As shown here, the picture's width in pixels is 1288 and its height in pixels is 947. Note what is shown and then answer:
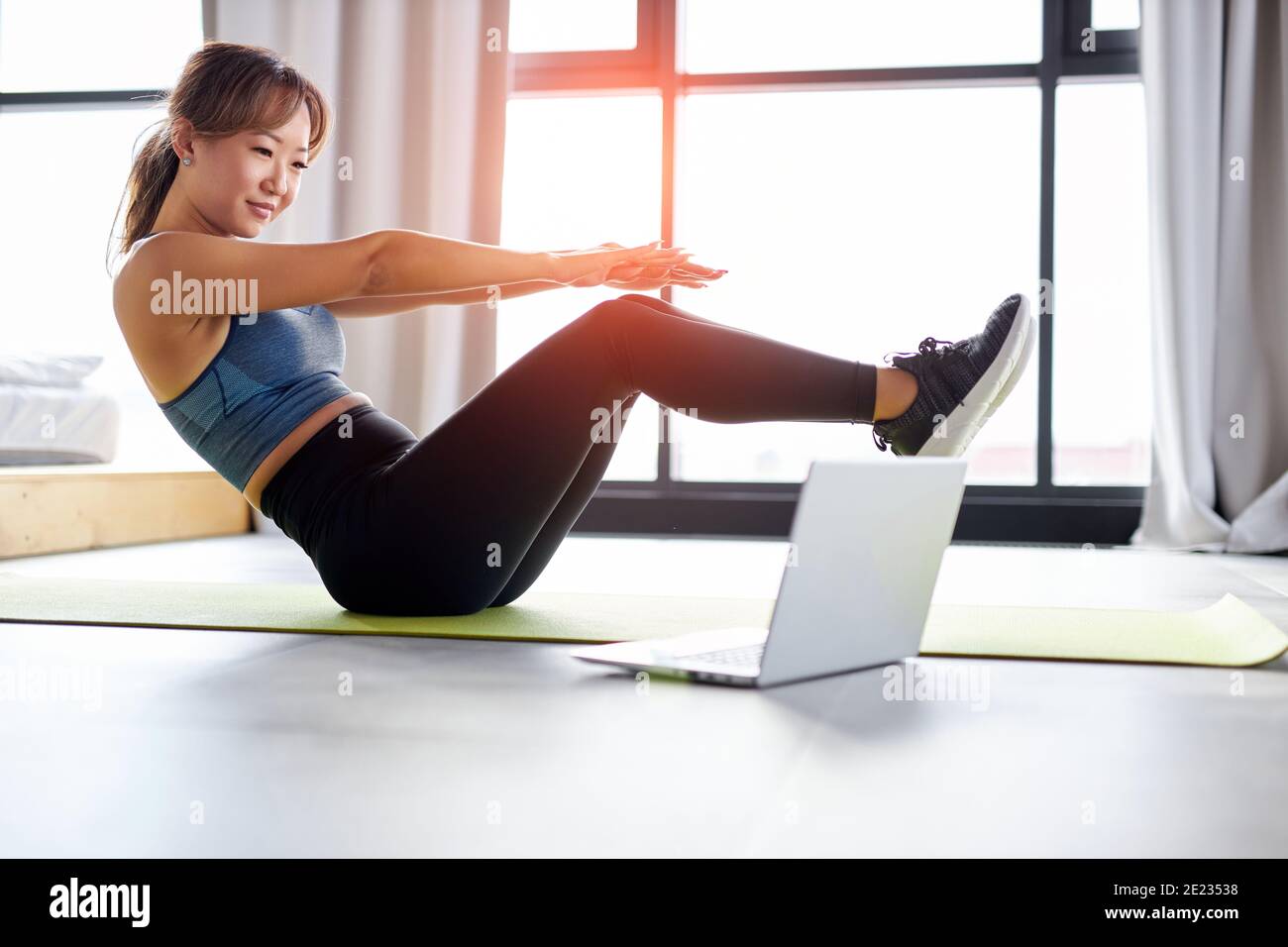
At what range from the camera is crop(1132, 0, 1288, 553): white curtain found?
340 cm

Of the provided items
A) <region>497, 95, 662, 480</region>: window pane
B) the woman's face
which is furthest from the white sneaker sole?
<region>497, 95, 662, 480</region>: window pane

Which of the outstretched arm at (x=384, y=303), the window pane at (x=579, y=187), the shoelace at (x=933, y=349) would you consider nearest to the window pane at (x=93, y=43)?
the window pane at (x=579, y=187)

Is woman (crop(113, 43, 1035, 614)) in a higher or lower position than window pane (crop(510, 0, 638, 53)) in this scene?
lower

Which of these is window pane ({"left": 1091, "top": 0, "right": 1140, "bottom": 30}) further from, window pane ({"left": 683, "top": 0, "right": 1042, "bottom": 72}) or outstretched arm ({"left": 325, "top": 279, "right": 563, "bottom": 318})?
outstretched arm ({"left": 325, "top": 279, "right": 563, "bottom": 318})

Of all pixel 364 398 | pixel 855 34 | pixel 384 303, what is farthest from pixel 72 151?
Answer: pixel 364 398

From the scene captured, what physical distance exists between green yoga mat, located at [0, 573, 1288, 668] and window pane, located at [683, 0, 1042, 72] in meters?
2.42

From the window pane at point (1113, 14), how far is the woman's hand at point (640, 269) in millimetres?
2770

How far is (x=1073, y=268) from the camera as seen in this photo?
3.75m

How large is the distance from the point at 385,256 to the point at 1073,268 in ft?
9.47

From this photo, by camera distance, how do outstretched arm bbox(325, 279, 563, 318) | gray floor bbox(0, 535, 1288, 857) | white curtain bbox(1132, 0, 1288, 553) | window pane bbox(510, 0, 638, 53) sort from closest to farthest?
1. gray floor bbox(0, 535, 1288, 857)
2. outstretched arm bbox(325, 279, 563, 318)
3. white curtain bbox(1132, 0, 1288, 553)
4. window pane bbox(510, 0, 638, 53)

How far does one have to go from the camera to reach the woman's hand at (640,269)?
1.48m

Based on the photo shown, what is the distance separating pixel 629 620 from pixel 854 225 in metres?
2.51

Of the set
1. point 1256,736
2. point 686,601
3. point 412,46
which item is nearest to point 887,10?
point 412,46
